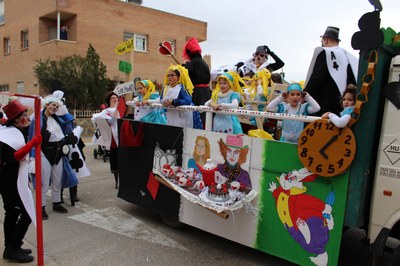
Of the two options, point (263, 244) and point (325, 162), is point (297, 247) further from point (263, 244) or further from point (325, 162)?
point (325, 162)

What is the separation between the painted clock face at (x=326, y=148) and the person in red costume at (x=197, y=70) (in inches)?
119

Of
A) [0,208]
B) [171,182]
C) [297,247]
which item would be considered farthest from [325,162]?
[0,208]

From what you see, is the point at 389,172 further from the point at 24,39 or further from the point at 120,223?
the point at 24,39

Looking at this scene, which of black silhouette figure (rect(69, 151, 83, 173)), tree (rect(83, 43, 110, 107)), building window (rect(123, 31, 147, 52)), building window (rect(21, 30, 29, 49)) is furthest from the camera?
building window (rect(123, 31, 147, 52))

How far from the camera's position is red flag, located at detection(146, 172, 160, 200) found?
4773mm

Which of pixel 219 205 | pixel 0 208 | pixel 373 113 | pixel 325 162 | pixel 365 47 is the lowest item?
pixel 0 208

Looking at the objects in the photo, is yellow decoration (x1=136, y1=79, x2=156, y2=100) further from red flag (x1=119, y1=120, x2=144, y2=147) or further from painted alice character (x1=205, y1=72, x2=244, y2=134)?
painted alice character (x1=205, y1=72, x2=244, y2=134)

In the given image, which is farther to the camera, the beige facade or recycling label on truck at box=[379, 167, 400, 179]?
the beige facade

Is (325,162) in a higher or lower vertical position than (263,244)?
higher

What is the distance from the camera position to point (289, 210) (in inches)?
134

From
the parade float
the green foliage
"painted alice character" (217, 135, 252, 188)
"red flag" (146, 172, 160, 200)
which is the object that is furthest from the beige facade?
"painted alice character" (217, 135, 252, 188)

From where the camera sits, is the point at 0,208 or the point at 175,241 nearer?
the point at 175,241

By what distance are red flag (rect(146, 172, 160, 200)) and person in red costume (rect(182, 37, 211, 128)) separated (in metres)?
1.63

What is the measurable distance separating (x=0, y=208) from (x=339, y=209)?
5059 millimetres
